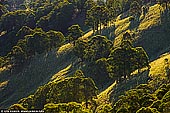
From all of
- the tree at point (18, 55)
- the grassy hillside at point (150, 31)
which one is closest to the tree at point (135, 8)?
the grassy hillside at point (150, 31)

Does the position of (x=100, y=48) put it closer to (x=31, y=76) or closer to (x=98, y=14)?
(x=98, y=14)

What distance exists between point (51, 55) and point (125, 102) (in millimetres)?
89500

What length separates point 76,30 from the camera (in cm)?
15400

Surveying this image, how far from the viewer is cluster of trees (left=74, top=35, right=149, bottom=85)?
103 meters

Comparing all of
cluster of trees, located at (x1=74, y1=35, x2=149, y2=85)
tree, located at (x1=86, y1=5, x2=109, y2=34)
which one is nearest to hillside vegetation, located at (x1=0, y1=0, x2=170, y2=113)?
cluster of trees, located at (x1=74, y1=35, x2=149, y2=85)

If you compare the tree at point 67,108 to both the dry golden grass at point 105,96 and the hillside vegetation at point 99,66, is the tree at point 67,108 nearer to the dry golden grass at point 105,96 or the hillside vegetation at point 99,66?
A: the hillside vegetation at point 99,66

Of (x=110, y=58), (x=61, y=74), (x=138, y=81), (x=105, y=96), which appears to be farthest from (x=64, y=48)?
(x=138, y=81)

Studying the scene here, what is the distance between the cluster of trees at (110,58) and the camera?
338 ft

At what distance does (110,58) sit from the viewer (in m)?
105

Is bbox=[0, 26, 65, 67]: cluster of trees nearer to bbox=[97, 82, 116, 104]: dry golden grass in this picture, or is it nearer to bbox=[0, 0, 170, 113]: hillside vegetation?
bbox=[0, 0, 170, 113]: hillside vegetation

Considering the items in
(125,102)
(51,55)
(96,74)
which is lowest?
(125,102)

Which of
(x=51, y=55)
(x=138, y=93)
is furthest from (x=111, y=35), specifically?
(x=138, y=93)

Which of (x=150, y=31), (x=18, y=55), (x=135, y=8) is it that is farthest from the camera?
(x=18, y=55)

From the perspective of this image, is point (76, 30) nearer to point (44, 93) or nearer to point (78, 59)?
point (78, 59)
